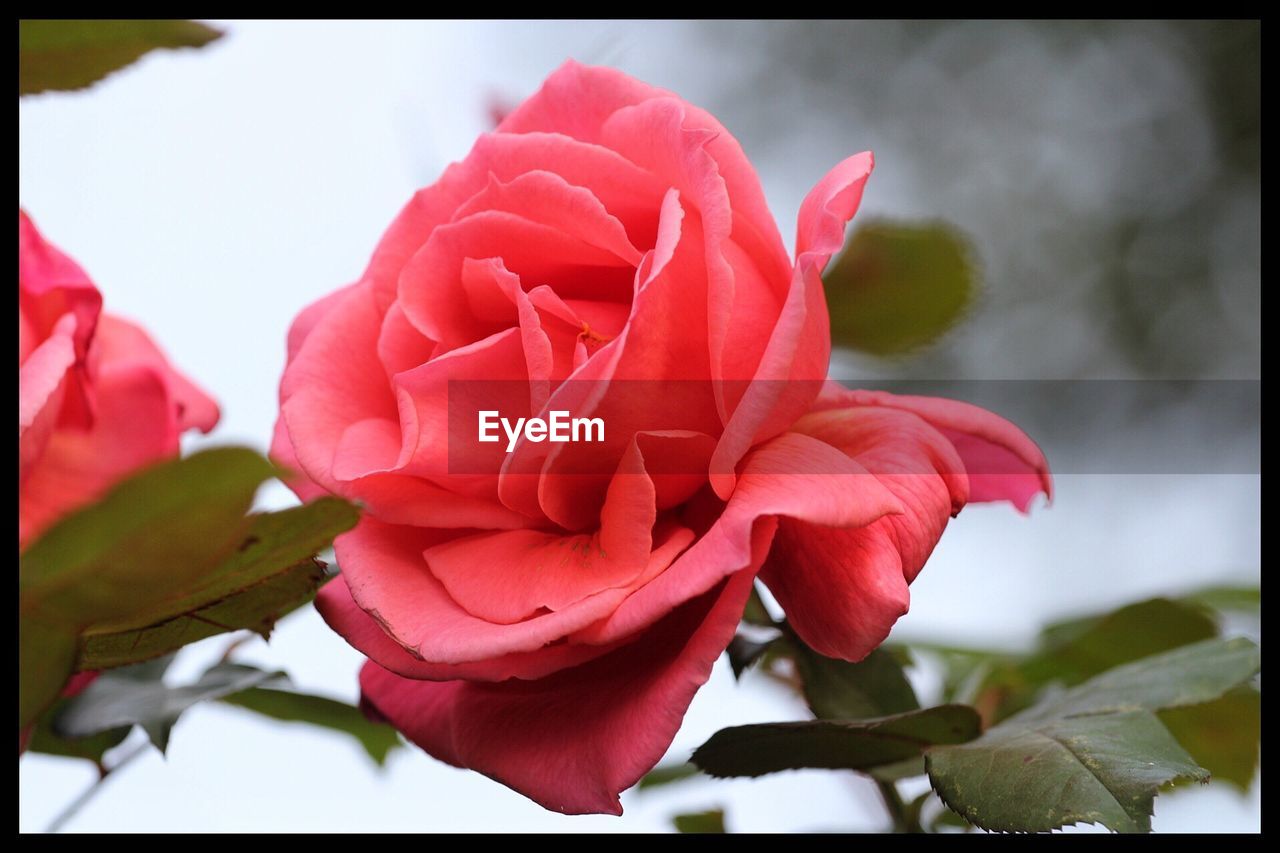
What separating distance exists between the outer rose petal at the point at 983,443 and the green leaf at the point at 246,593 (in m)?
0.12

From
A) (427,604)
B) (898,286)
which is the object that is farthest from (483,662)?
(898,286)

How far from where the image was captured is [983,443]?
270 mm

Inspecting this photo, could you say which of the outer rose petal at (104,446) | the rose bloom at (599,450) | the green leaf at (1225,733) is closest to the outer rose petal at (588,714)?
the rose bloom at (599,450)

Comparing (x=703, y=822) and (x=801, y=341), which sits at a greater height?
(x=801, y=341)

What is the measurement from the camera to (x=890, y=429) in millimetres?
233

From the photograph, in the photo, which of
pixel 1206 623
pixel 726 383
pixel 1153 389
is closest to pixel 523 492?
pixel 726 383

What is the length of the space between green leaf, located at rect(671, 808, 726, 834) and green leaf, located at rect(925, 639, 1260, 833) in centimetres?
12

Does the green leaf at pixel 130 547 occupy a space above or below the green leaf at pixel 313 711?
above

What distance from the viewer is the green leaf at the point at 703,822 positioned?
369 millimetres

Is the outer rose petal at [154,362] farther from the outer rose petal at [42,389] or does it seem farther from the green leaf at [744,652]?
the green leaf at [744,652]

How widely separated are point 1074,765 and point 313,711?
0.25 meters

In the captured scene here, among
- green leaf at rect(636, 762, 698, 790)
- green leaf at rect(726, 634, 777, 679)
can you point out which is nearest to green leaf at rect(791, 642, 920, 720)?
green leaf at rect(726, 634, 777, 679)

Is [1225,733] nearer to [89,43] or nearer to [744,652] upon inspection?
[744,652]

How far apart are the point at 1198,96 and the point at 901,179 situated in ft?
2.41
